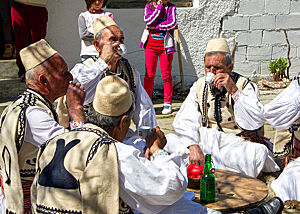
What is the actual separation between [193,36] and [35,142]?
6.96 metres

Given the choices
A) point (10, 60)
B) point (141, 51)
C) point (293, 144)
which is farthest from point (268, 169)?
point (10, 60)

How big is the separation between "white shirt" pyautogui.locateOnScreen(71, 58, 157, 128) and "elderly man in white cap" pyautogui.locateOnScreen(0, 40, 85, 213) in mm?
1110

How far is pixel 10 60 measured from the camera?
8.58 meters

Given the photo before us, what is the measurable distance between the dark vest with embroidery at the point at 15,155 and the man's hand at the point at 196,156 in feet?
6.09

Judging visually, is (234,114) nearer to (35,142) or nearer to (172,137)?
(172,137)

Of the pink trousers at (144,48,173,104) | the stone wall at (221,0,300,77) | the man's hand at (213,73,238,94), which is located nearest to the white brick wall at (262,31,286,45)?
the stone wall at (221,0,300,77)

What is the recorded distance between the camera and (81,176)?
7.77ft

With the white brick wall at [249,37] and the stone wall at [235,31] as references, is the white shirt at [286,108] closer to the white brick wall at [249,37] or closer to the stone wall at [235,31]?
the stone wall at [235,31]

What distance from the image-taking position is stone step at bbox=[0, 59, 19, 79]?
8266mm

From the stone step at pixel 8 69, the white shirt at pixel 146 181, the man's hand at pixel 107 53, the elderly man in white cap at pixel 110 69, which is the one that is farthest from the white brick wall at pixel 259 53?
the white shirt at pixel 146 181

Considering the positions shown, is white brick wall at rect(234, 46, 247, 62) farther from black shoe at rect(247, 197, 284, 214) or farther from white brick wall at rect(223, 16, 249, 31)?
black shoe at rect(247, 197, 284, 214)

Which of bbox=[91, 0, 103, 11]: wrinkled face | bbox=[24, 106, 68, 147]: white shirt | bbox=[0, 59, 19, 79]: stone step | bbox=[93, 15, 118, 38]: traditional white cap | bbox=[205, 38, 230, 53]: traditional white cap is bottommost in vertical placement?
bbox=[0, 59, 19, 79]: stone step

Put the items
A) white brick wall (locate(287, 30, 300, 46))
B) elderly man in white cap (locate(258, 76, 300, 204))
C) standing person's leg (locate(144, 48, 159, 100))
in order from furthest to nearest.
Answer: white brick wall (locate(287, 30, 300, 46))
standing person's leg (locate(144, 48, 159, 100))
elderly man in white cap (locate(258, 76, 300, 204))

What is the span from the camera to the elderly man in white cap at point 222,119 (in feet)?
15.2
